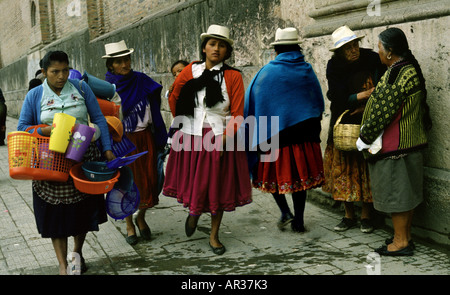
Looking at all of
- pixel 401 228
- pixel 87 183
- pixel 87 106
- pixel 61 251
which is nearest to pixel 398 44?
pixel 401 228

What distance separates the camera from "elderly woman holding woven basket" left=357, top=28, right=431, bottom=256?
3.83 m

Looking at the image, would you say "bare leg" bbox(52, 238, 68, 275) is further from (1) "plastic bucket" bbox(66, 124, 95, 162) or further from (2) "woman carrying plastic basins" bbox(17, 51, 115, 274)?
(1) "plastic bucket" bbox(66, 124, 95, 162)

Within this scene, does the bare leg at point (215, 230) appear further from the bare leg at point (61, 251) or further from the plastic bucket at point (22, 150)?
the plastic bucket at point (22, 150)

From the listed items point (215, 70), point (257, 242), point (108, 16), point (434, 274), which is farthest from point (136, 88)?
point (108, 16)

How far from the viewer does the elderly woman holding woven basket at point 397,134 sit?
383 cm

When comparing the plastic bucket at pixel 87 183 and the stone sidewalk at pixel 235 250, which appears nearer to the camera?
the plastic bucket at pixel 87 183

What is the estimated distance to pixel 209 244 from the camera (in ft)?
15.1

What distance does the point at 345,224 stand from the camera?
15.8 ft

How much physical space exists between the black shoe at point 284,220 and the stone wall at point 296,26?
1135 millimetres

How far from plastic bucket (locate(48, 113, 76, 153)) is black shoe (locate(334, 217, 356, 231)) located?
2.62 m

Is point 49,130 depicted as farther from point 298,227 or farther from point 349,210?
point 349,210

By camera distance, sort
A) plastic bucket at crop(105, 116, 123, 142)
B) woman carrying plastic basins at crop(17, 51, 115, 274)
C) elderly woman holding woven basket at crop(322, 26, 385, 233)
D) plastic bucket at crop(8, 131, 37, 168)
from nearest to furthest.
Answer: plastic bucket at crop(8, 131, 37, 168) → woman carrying plastic basins at crop(17, 51, 115, 274) → plastic bucket at crop(105, 116, 123, 142) → elderly woman holding woven basket at crop(322, 26, 385, 233)

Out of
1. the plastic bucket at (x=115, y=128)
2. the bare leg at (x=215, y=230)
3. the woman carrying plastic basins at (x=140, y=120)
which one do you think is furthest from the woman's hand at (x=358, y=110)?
the plastic bucket at (x=115, y=128)

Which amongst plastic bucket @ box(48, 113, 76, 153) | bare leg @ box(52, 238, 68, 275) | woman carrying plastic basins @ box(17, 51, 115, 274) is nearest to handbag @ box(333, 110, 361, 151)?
woman carrying plastic basins @ box(17, 51, 115, 274)
